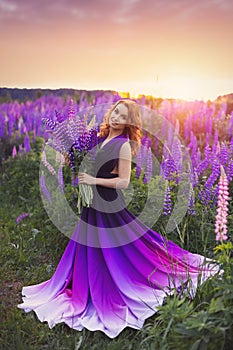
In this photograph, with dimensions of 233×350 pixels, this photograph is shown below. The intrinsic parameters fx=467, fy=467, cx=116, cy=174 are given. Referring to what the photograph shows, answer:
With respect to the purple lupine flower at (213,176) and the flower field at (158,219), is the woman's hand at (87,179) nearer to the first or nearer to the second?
the flower field at (158,219)

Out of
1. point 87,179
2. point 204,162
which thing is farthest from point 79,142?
point 204,162

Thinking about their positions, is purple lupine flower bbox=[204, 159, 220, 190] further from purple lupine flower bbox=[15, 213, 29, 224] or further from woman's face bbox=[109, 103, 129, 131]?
purple lupine flower bbox=[15, 213, 29, 224]

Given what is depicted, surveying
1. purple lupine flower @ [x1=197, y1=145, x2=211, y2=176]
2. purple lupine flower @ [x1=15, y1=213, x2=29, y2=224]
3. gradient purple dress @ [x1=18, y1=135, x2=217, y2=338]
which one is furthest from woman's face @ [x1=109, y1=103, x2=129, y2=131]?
purple lupine flower @ [x1=15, y1=213, x2=29, y2=224]

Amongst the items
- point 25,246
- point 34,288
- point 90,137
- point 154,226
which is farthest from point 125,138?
point 25,246

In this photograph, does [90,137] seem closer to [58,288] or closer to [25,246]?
[58,288]

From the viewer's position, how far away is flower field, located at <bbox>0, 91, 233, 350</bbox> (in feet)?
7.60

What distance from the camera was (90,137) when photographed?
3.31 metres

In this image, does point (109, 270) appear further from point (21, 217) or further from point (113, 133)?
point (21, 217)

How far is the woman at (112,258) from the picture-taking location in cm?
319

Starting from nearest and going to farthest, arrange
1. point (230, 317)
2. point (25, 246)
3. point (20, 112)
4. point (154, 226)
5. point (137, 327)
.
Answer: point (230, 317) → point (137, 327) → point (154, 226) → point (25, 246) → point (20, 112)

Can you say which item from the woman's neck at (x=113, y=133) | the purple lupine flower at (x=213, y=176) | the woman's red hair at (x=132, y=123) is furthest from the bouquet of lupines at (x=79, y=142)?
the purple lupine flower at (x=213, y=176)

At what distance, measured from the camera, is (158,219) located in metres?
4.19

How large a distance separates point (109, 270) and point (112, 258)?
0.09 meters

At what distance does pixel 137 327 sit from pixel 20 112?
7.14 m
